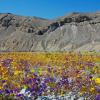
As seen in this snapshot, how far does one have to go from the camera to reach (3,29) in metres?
131

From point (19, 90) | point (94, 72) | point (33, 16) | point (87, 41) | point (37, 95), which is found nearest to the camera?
point (37, 95)

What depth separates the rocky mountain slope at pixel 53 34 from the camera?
4243 inches

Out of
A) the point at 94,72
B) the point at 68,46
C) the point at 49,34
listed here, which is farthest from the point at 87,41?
the point at 94,72

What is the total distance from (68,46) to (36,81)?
329 ft

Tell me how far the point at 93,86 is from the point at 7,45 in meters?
109

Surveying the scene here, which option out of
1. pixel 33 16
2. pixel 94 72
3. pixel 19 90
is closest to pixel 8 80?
pixel 19 90

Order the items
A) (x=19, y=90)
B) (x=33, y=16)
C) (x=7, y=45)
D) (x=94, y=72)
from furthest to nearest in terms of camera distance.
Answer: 1. (x=33, y=16)
2. (x=7, y=45)
3. (x=94, y=72)
4. (x=19, y=90)

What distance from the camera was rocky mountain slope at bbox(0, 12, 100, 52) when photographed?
10777 centimetres

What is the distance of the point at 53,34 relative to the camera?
381ft

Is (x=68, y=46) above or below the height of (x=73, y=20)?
below

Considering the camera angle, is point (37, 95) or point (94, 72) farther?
point (94, 72)

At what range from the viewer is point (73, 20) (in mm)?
124625

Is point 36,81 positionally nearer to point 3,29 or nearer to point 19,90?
point 19,90

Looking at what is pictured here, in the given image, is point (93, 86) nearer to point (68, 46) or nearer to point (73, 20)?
point (68, 46)
